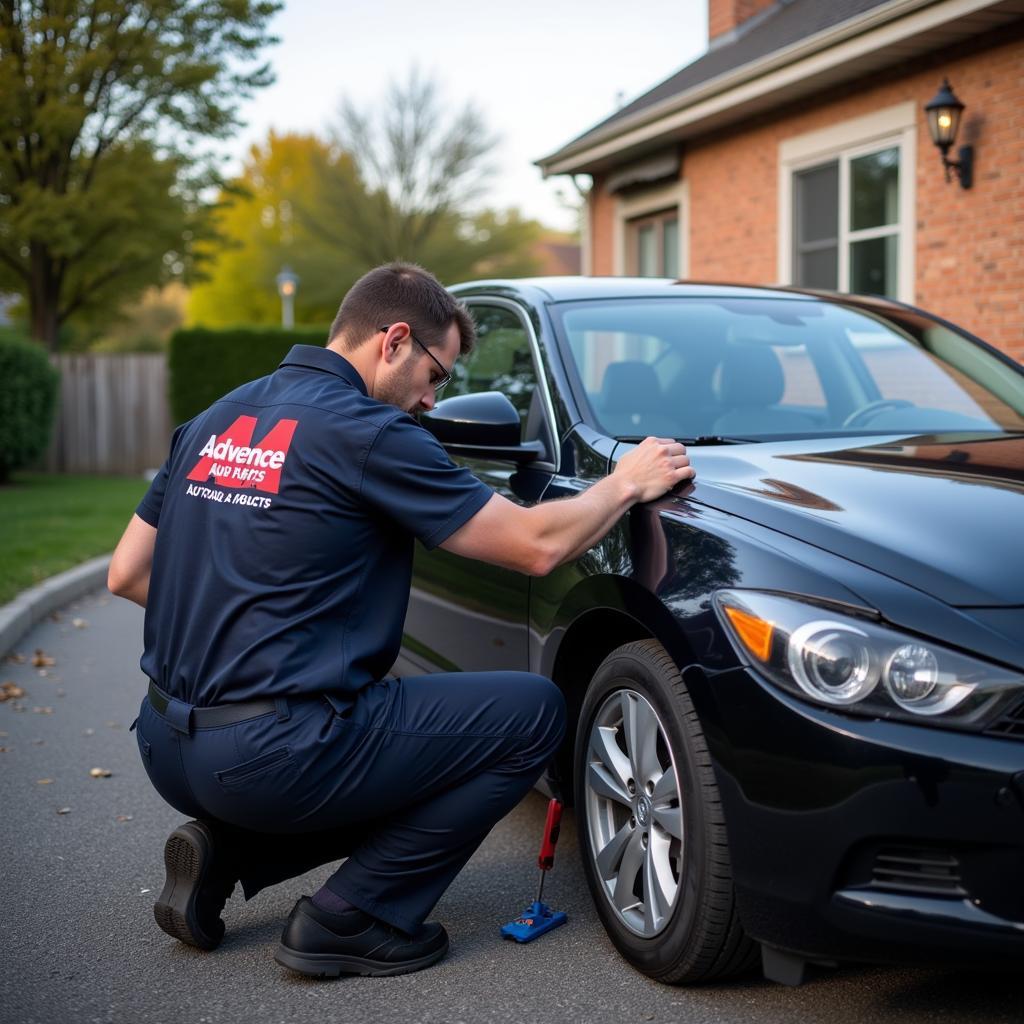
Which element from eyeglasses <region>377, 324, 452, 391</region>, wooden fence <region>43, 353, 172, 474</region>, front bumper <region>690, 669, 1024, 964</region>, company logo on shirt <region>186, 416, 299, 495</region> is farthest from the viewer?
wooden fence <region>43, 353, 172, 474</region>

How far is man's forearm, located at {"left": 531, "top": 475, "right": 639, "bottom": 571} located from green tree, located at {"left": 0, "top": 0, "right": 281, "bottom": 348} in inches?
809

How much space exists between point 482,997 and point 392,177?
124ft

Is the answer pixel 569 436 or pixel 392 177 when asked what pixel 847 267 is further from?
pixel 392 177

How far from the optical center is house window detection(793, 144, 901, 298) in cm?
1065

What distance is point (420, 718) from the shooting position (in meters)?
2.84

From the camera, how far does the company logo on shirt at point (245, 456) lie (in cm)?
276

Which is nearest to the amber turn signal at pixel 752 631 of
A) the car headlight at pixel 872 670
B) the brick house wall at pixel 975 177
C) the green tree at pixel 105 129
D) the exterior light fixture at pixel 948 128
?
the car headlight at pixel 872 670

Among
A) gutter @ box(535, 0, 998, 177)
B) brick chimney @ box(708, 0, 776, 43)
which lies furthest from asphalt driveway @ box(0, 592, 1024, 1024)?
brick chimney @ box(708, 0, 776, 43)

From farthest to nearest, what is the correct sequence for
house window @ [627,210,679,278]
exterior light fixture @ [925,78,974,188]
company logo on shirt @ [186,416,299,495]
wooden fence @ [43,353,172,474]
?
wooden fence @ [43,353,172,474], house window @ [627,210,679,278], exterior light fixture @ [925,78,974,188], company logo on shirt @ [186,416,299,495]

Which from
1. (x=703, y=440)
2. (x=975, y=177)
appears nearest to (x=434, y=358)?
(x=703, y=440)

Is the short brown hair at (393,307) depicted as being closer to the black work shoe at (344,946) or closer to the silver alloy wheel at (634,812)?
the silver alloy wheel at (634,812)

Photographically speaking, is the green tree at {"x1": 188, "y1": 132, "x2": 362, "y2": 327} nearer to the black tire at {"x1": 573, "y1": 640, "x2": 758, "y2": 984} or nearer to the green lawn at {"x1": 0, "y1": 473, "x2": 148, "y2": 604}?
the green lawn at {"x1": 0, "y1": 473, "x2": 148, "y2": 604}

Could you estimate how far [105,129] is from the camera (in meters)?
23.0

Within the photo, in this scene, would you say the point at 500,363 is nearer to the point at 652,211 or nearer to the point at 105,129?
the point at 652,211
